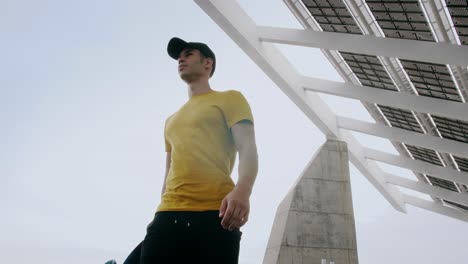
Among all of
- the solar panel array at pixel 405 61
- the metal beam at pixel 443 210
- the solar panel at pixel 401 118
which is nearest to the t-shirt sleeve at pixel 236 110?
the solar panel array at pixel 405 61

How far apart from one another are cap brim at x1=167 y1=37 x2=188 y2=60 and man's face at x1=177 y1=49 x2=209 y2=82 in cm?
2

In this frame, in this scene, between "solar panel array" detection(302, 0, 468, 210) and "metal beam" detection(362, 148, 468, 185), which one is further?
"metal beam" detection(362, 148, 468, 185)

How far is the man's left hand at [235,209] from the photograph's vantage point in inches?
65.6

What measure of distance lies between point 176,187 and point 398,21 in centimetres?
1041

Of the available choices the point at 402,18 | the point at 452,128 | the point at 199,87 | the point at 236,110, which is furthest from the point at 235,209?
the point at 452,128

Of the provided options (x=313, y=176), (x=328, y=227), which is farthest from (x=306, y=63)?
(x=328, y=227)

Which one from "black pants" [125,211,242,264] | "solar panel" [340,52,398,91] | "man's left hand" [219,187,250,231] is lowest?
"black pants" [125,211,242,264]

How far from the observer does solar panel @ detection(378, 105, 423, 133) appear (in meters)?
16.9

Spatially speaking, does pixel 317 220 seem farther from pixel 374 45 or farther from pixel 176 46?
pixel 176 46

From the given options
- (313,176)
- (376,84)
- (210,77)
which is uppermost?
(376,84)

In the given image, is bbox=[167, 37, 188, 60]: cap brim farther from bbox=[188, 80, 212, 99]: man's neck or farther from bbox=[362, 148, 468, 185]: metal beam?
bbox=[362, 148, 468, 185]: metal beam

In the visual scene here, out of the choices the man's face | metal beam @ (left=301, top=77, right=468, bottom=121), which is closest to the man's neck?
Answer: the man's face

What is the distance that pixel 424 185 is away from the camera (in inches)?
980

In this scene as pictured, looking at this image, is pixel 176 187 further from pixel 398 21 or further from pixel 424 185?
pixel 424 185
